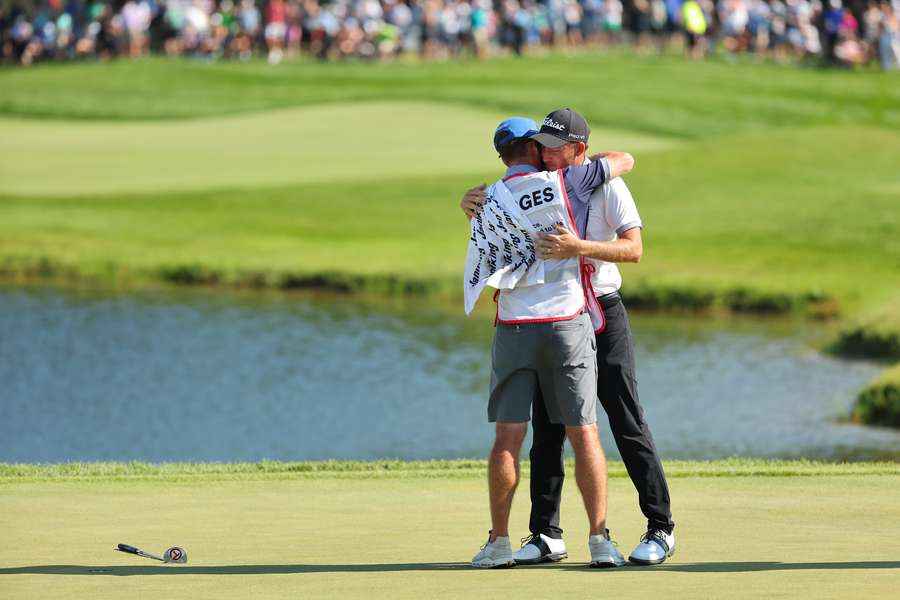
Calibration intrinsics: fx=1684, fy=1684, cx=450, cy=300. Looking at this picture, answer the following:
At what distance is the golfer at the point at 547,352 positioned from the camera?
6.38 metres

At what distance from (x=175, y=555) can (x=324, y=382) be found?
11669 millimetres

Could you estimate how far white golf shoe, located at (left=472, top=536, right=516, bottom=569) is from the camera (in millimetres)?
6270

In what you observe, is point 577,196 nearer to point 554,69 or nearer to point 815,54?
point 554,69

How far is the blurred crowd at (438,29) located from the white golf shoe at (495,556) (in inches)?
1591

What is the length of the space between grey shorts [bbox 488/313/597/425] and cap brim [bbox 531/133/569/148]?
66cm

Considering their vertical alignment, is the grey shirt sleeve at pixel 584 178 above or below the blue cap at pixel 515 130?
below

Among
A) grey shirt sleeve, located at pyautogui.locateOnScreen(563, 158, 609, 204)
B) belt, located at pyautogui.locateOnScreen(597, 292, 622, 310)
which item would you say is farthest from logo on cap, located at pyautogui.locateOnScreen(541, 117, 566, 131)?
belt, located at pyautogui.locateOnScreen(597, 292, 622, 310)

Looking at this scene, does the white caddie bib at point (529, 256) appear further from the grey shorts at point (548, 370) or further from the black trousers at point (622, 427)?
the black trousers at point (622, 427)

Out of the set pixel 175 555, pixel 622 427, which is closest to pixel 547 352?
pixel 622 427

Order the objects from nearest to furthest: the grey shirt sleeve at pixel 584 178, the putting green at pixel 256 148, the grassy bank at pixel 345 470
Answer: the grey shirt sleeve at pixel 584 178
the grassy bank at pixel 345 470
the putting green at pixel 256 148

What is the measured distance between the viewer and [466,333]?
2089 cm

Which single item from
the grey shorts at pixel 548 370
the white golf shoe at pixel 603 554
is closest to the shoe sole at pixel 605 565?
the white golf shoe at pixel 603 554

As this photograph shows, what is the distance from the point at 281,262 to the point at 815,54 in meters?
30.4

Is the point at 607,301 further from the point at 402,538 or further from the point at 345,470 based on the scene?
the point at 345,470
